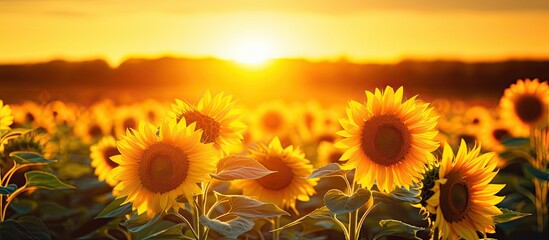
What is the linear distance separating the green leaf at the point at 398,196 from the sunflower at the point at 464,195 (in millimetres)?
98

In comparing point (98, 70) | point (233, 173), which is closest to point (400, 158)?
point (233, 173)

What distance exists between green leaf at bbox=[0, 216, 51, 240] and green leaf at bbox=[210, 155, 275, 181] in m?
1.17

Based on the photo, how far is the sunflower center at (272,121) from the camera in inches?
364

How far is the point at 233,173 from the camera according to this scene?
300 centimetres

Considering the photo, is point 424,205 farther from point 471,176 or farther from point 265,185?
point 265,185

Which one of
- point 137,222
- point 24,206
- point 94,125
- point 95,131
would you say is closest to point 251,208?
point 137,222

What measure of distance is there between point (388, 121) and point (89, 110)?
8.48 m

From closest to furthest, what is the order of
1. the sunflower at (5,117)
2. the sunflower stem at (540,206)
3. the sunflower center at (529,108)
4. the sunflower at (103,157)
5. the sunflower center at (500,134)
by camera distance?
1. the sunflower at (5,117)
2. the sunflower at (103,157)
3. the sunflower stem at (540,206)
4. the sunflower center at (529,108)
5. the sunflower center at (500,134)

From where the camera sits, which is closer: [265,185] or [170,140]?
[170,140]

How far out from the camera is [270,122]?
925cm

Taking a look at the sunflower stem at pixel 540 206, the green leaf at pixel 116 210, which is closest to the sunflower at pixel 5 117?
the green leaf at pixel 116 210

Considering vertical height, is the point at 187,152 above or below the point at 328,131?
below

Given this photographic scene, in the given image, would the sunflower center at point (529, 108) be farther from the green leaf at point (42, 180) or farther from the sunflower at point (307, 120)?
the green leaf at point (42, 180)

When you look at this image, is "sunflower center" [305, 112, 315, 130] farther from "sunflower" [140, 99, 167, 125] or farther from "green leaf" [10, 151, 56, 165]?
"green leaf" [10, 151, 56, 165]
